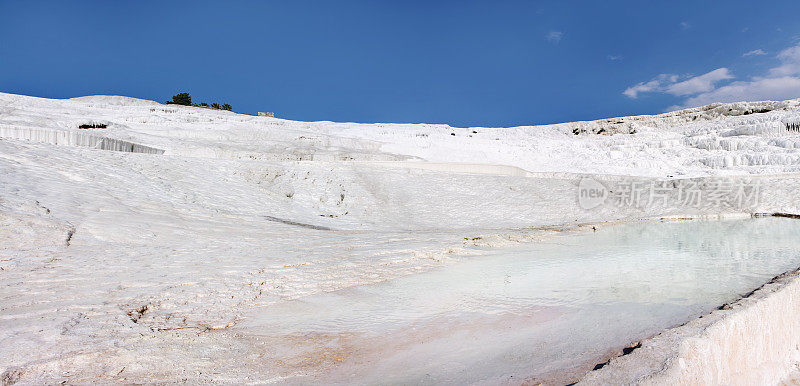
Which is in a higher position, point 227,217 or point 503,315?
point 227,217

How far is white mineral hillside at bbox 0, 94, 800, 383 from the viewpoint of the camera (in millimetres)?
3268

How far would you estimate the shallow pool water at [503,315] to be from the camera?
10.3 ft

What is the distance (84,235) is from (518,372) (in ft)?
20.0

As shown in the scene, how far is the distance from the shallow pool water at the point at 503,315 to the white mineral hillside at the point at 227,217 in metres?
0.27

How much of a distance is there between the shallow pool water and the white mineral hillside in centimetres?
27

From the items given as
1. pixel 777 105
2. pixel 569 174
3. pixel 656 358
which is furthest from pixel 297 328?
pixel 777 105

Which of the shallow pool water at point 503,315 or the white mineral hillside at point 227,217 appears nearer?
the shallow pool water at point 503,315

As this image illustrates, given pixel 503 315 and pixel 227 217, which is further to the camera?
pixel 227 217

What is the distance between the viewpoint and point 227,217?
9.12m

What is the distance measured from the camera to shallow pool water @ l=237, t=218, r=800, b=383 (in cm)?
313

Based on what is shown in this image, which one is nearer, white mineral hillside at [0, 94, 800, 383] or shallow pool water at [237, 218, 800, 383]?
shallow pool water at [237, 218, 800, 383]

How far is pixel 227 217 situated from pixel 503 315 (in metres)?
6.77

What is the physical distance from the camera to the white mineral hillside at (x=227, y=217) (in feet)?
10.7

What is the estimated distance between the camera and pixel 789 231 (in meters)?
10.4
